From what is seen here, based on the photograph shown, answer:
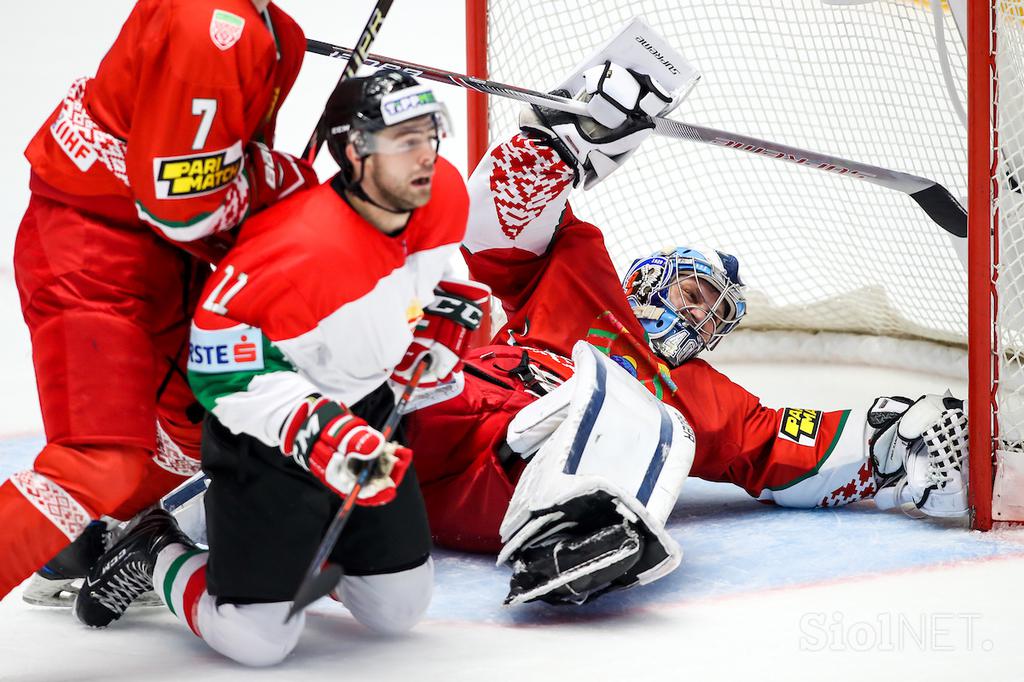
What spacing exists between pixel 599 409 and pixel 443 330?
36 centimetres

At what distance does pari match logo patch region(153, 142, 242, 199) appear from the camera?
175 cm

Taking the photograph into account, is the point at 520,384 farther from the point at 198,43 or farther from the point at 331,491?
the point at 198,43

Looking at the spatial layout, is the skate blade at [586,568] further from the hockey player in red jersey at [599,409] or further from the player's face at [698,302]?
the player's face at [698,302]

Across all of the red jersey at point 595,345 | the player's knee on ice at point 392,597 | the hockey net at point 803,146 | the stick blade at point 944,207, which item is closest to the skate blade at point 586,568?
the player's knee on ice at point 392,597

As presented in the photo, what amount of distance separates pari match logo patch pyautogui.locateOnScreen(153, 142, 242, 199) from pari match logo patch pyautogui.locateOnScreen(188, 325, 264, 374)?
0.66ft

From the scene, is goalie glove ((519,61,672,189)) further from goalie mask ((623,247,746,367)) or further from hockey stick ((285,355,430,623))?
hockey stick ((285,355,430,623))

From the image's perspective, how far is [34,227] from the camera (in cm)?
195

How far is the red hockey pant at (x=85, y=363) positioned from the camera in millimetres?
1800

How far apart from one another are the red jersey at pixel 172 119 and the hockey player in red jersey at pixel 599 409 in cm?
72

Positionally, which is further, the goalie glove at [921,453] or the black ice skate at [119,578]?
the goalie glove at [921,453]

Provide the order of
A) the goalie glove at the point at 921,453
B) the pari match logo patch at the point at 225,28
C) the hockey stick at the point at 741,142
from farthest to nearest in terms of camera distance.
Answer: the goalie glove at the point at 921,453, the hockey stick at the point at 741,142, the pari match logo patch at the point at 225,28

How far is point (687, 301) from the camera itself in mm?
2760

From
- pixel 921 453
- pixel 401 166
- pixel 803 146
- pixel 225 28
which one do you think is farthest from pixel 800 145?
pixel 225 28

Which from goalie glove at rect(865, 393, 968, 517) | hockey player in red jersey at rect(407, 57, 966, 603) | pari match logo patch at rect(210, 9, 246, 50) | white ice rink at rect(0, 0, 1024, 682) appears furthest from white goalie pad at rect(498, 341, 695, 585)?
pari match logo patch at rect(210, 9, 246, 50)
